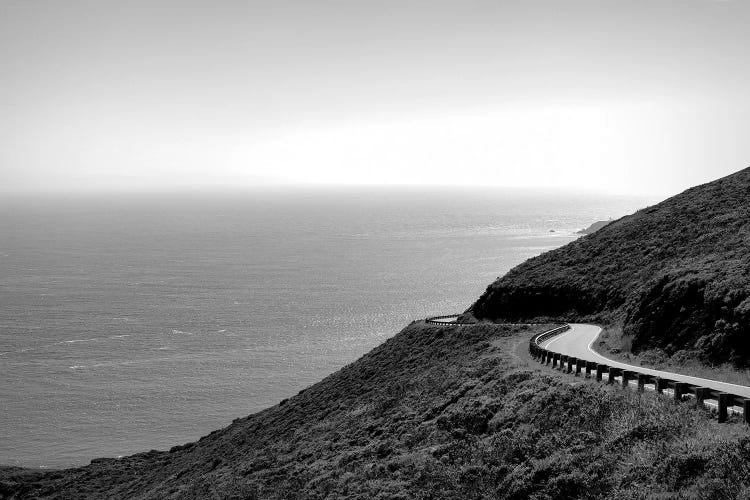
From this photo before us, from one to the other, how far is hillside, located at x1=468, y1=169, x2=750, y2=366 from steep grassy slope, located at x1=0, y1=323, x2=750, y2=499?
6.50 meters

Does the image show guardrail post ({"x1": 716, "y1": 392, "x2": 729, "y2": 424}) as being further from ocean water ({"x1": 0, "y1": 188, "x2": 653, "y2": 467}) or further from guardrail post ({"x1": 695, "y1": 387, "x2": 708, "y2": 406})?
ocean water ({"x1": 0, "y1": 188, "x2": 653, "y2": 467})

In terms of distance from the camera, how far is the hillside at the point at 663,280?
26.5 m

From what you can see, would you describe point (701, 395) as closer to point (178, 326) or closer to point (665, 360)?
point (665, 360)

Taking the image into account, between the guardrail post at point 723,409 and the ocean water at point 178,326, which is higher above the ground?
the guardrail post at point 723,409

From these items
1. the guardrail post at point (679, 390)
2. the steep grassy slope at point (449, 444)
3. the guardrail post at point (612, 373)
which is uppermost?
the guardrail post at point (679, 390)

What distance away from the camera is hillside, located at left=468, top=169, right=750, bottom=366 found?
2655 cm

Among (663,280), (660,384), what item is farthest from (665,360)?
(660,384)

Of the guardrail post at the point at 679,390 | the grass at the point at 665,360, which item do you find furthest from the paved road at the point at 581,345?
the guardrail post at the point at 679,390

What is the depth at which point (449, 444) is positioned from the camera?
63.6 feet

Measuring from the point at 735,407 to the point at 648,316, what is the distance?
1730 centimetres

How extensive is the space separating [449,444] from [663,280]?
18678 mm

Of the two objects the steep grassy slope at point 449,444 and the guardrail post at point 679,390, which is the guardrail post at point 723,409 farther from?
the guardrail post at point 679,390

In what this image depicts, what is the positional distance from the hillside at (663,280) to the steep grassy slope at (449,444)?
6499 millimetres

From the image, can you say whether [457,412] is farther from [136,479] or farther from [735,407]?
[136,479]
